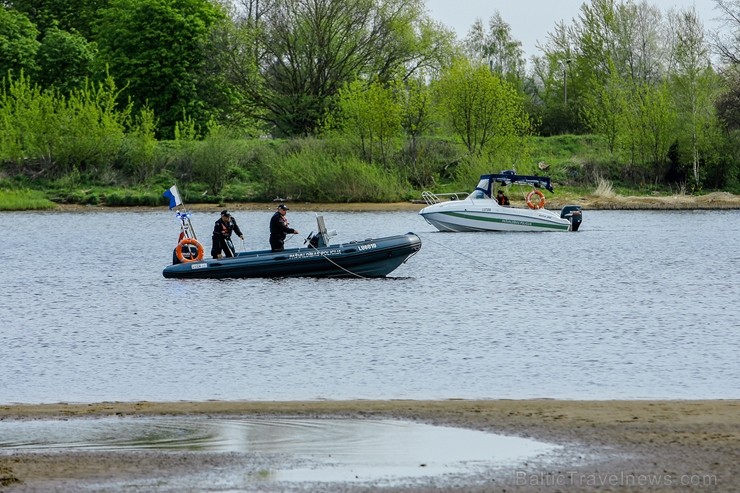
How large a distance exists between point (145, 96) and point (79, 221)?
1833cm

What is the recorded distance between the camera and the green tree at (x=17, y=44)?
259 feet

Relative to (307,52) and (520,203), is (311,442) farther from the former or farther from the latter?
(307,52)

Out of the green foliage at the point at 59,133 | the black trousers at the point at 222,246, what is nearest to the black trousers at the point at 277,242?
the black trousers at the point at 222,246

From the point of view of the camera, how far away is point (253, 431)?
46.5 ft

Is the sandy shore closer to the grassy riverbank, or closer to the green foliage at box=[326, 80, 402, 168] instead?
the grassy riverbank

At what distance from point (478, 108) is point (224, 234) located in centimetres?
3936

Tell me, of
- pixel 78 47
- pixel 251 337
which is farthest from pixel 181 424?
pixel 78 47

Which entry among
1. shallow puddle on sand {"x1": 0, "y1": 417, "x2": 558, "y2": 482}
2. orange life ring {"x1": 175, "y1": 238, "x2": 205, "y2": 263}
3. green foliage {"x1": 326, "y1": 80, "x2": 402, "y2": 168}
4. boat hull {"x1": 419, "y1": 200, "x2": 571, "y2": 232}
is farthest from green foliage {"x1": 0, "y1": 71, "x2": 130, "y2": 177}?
shallow puddle on sand {"x1": 0, "y1": 417, "x2": 558, "y2": 482}

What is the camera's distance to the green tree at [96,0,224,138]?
7462cm

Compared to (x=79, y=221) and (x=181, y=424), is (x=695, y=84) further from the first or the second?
(x=181, y=424)

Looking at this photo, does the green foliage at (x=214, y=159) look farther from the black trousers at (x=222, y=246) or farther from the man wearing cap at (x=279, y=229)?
the man wearing cap at (x=279, y=229)

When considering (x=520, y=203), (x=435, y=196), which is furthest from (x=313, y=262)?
(x=520, y=203)

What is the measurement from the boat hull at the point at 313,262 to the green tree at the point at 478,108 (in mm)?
36942

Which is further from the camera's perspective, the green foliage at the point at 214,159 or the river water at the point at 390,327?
Result: the green foliage at the point at 214,159
